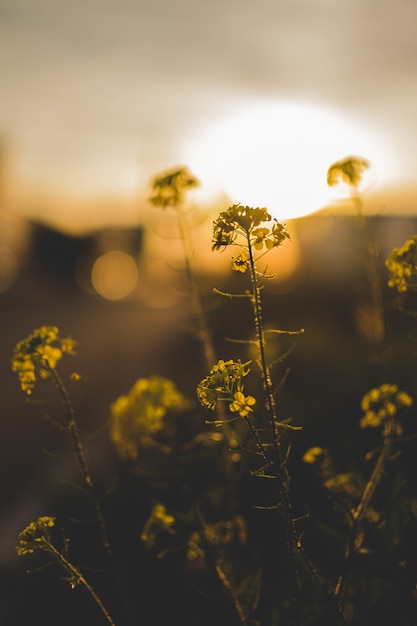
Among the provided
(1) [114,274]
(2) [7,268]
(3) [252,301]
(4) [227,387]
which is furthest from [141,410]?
(1) [114,274]

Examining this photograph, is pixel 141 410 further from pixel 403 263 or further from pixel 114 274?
pixel 114 274

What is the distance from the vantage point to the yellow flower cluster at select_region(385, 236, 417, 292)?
2.14 metres

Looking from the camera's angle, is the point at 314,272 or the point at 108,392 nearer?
the point at 314,272

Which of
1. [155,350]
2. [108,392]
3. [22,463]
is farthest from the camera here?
[155,350]

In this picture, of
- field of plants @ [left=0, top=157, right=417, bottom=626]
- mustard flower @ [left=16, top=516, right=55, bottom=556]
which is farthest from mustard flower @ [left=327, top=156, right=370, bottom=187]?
mustard flower @ [left=16, top=516, right=55, bottom=556]

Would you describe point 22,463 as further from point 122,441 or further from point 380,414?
point 380,414

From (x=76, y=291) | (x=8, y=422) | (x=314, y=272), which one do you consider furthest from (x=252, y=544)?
(x=76, y=291)

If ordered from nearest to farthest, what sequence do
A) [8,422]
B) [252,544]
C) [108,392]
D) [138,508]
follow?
[252,544] < [138,508] < [8,422] < [108,392]

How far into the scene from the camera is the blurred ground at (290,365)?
12.2ft

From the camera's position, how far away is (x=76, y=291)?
1314 inches

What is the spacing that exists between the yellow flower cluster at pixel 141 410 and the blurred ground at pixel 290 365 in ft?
0.71

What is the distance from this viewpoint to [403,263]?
2.17 meters

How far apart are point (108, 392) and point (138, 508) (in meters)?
6.02

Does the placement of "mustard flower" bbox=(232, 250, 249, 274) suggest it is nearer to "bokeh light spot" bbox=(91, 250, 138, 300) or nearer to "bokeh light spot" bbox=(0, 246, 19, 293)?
"bokeh light spot" bbox=(0, 246, 19, 293)
